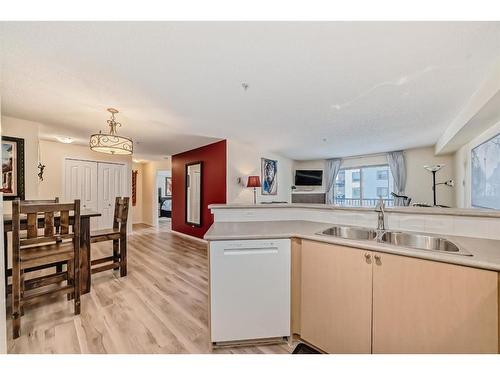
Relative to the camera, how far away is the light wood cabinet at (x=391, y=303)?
101 cm

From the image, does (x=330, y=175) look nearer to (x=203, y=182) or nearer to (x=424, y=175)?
(x=424, y=175)

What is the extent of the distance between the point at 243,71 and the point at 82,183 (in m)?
5.03

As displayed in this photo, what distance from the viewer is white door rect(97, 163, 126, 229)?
5141 mm

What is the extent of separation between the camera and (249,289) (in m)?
1.51

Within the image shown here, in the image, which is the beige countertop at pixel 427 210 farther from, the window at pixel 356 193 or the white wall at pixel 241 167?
the window at pixel 356 193

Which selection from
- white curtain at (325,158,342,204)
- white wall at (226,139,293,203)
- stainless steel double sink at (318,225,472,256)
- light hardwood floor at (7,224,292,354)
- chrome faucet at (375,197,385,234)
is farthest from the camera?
white curtain at (325,158,342,204)

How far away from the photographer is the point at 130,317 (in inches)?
74.7

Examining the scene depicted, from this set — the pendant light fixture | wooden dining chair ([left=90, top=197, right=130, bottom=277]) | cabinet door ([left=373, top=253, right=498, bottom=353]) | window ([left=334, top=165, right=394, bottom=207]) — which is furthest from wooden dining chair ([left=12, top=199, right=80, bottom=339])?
window ([left=334, top=165, right=394, bottom=207])

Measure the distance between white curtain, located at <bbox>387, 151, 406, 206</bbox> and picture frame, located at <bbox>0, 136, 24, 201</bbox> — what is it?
7547mm

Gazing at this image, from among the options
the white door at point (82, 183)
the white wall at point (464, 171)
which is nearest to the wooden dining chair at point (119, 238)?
the white door at point (82, 183)

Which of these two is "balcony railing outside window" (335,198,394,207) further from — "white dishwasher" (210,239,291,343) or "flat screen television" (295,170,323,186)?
"white dishwasher" (210,239,291,343)

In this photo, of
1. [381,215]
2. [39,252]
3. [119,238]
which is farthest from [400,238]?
[119,238]
